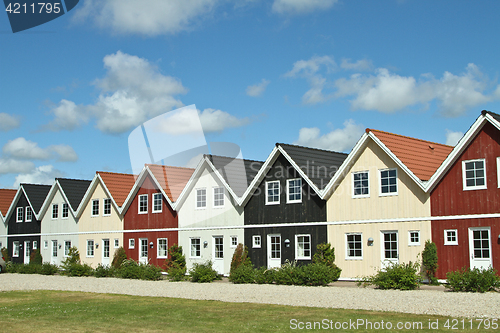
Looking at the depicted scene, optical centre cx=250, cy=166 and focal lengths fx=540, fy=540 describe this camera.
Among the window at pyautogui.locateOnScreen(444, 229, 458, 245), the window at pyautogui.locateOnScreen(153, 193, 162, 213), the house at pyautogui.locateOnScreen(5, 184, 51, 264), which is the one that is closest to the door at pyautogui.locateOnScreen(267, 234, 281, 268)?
the window at pyautogui.locateOnScreen(444, 229, 458, 245)

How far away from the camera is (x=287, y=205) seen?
87.9 ft

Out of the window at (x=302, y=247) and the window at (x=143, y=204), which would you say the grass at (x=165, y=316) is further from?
the window at (x=143, y=204)

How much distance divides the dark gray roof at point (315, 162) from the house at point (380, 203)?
112 centimetres

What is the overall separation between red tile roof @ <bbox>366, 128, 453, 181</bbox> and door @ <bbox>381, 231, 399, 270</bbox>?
2784 millimetres

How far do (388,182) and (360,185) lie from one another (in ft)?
4.56

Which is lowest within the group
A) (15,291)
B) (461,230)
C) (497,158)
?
(15,291)

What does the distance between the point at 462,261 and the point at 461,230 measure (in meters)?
1.18

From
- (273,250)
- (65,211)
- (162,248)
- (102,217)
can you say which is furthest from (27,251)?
(273,250)

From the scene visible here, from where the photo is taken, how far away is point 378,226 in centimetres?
2328

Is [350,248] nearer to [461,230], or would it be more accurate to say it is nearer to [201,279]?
[461,230]

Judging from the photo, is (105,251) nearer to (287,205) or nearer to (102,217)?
(102,217)

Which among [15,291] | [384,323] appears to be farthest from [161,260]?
[384,323]

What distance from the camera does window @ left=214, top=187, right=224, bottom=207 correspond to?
30.0m

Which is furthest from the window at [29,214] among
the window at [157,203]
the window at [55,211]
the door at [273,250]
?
the door at [273,250]
